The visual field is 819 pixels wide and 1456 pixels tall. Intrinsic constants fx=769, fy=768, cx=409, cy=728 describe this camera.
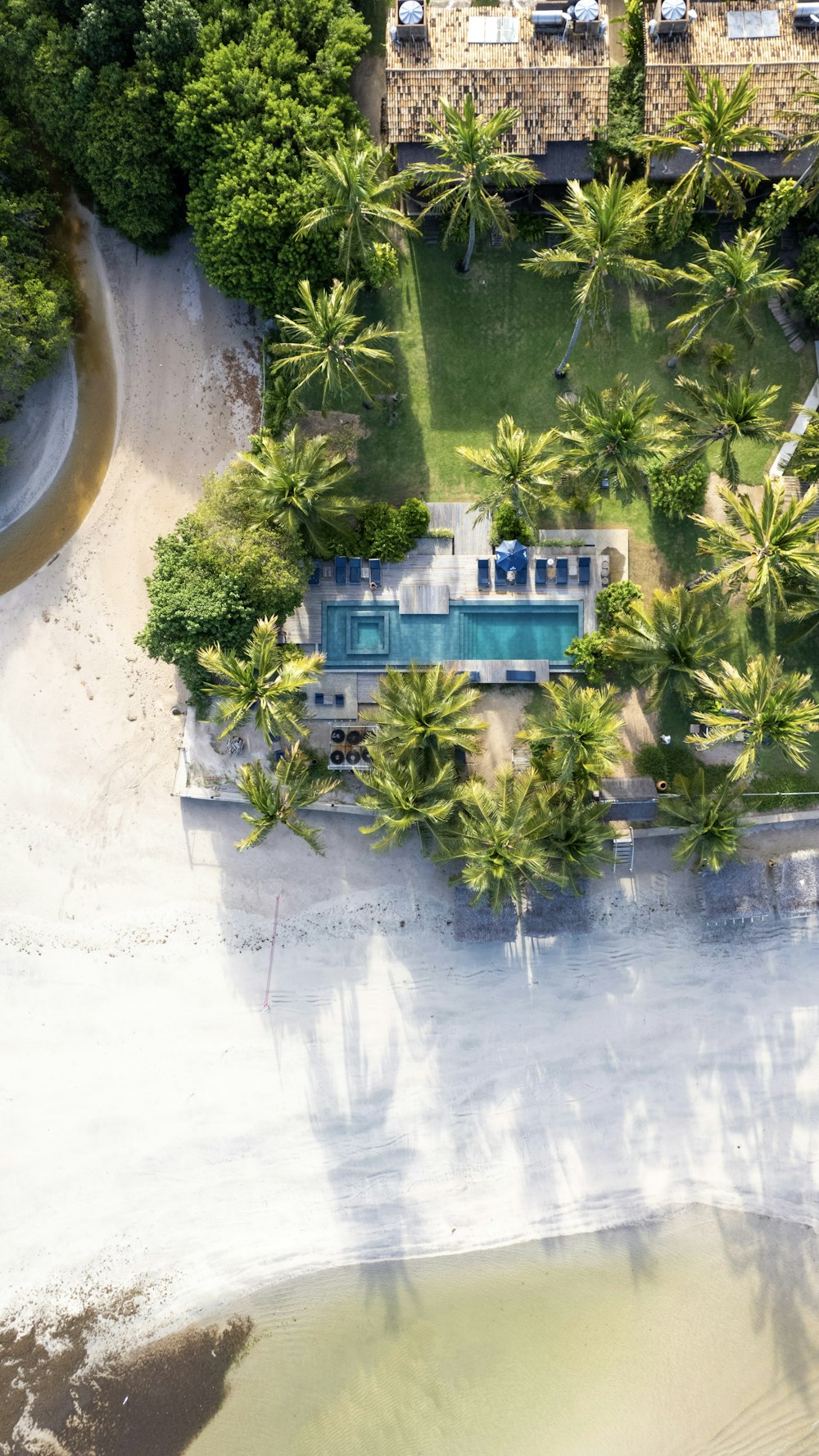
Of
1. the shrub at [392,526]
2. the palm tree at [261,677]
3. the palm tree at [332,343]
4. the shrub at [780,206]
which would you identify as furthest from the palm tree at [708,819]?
the shrub at [780,206]

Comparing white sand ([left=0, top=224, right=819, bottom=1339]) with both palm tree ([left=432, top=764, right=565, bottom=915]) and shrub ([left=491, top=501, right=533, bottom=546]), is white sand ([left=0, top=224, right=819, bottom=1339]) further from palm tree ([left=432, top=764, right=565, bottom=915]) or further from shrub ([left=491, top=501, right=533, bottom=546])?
shrub ([left=491, top=501, right=533, bottom=546])

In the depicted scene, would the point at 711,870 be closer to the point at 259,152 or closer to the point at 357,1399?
the point at 357,1399

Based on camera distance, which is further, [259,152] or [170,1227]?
[170,1227]

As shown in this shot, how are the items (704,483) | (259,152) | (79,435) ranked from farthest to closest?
(79,435) < (704,483) < (259,152)

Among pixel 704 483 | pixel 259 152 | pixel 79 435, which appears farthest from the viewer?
pixel 79 435

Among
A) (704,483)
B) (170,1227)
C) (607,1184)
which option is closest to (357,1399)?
(170,1227)

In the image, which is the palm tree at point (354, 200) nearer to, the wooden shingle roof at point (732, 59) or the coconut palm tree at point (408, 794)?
the wooden shingle roof at point (732, 59)

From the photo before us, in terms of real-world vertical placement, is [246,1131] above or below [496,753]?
below
